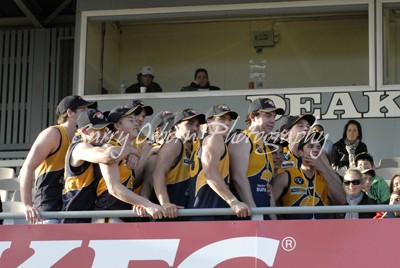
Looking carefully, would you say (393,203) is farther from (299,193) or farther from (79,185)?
(79,185)

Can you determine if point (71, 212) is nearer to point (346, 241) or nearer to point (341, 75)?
point (346, 241)

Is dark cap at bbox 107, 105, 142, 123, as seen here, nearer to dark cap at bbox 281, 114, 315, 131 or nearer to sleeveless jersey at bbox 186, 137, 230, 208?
sleeveless jersey at bbox 186, 137, 230, 208

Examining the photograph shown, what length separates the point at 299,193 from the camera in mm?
7723

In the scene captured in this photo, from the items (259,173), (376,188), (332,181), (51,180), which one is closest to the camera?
(259,173)

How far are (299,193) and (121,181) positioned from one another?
1.46 meters

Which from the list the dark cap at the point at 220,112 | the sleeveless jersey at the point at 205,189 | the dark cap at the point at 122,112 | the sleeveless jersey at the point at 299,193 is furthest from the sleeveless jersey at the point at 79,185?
the sleeveless jersey at the point at 299,193

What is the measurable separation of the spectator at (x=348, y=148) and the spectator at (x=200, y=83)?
2748 millimetres

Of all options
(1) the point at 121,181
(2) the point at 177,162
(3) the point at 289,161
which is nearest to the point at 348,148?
(3) the point at 289,161

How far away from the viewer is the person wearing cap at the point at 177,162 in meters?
7.36

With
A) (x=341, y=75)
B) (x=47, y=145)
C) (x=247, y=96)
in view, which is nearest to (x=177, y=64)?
(x=247, y=96)

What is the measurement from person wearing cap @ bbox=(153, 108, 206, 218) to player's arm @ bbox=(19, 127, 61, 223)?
0.88 m

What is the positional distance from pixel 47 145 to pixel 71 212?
2.19 ft

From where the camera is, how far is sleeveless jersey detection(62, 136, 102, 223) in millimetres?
7418

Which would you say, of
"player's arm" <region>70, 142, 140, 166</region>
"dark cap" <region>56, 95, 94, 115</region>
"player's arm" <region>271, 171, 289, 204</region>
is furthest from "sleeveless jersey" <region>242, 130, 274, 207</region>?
"dark cap" <region>56, 95, 94, 115</region>
